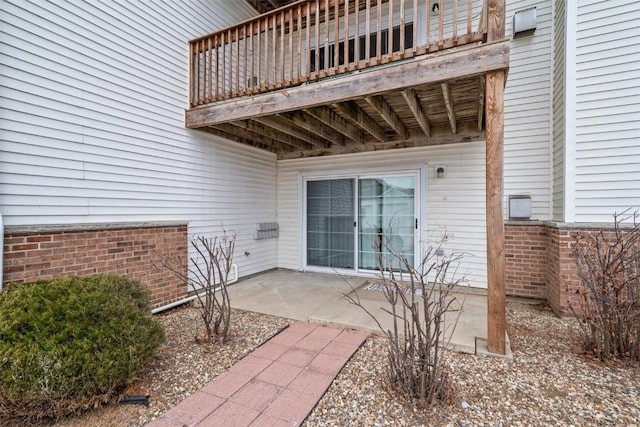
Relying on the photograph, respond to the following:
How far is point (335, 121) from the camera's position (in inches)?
175

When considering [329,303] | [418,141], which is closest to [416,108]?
[418,141]

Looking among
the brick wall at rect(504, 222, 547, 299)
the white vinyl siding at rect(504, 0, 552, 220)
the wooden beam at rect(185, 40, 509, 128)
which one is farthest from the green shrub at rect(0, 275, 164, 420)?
the white vinyl siding at rect(504, 0, 552, 220)

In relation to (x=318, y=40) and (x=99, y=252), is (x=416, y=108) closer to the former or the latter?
(x=318, y=40)

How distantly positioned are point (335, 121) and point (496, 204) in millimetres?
2572

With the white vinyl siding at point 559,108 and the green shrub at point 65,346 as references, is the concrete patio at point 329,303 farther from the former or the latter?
the green shrub at point 65,346

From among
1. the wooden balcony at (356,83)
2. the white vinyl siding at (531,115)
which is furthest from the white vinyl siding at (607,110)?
the wooden balcony at (356,83)

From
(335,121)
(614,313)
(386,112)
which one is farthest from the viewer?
(335,121)

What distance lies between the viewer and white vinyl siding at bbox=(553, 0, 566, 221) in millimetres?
3877

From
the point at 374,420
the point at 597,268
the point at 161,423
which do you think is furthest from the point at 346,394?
the point at 597,268

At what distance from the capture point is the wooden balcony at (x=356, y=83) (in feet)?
10.0

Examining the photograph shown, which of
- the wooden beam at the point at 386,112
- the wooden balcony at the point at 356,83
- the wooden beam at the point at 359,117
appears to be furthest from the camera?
the wooden beam at the point at 359,117

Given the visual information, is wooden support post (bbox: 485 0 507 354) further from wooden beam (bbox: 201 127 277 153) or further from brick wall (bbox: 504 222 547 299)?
wooden beam (bbox: 201 127 277 153)

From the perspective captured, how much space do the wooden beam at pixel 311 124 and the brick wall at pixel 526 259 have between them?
318 cm

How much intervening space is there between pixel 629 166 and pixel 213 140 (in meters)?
5.71
